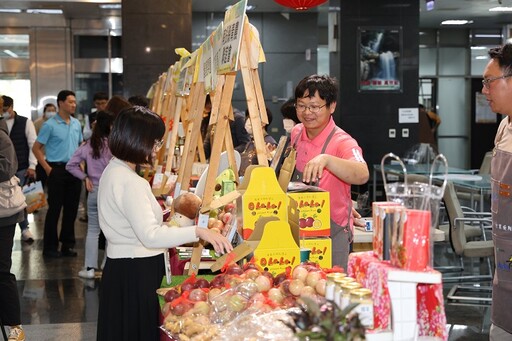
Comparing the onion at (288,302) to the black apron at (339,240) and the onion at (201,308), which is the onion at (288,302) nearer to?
the onion at (201,308)

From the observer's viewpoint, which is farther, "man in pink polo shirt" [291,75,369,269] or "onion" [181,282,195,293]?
"man in pink polo shirt" [291,75,369,269]

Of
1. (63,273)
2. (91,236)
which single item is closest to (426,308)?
(91,236)

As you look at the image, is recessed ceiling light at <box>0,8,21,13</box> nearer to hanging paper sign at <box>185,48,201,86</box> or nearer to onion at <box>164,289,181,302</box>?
hanging paper sign at <box>185,48,201,86</box>

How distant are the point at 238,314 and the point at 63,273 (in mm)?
5681

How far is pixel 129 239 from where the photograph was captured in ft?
11.6

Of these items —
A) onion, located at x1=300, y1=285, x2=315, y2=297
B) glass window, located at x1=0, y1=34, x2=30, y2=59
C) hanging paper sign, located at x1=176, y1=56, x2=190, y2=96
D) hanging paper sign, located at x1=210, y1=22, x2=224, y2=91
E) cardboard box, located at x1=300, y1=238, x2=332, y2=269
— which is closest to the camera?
onion, located at x1=300, y1=285, x2=315, y2=297

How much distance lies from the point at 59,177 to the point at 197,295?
6.40 metres

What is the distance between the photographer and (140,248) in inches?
140

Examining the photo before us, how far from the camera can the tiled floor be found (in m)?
5.88

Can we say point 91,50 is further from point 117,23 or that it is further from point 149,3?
point 149,3

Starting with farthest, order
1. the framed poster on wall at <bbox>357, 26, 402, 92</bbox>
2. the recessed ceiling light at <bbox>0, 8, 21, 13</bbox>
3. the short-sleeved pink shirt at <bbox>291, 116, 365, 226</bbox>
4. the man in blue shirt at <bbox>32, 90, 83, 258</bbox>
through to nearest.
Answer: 1. the recessed ceiling light at <bbox>0, 8, 21, 13</bbox>
2. the framed poster on wall at <bbox>357, 26, 402, 92</bbox>
3. the man in blue shirt at <bbox>32, 90, 83, 258</bbox>
4. the short-sleeved pink shirt at <bbox>291, 116, 365, 226</bbox>

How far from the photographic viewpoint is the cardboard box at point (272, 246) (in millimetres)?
3092

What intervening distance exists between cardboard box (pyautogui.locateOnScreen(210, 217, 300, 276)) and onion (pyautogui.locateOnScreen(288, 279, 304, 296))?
0.92 ft

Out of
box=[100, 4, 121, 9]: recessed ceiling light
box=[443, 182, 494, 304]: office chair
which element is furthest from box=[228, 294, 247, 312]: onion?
box=[100, 4, 121, 9]: recessed ceiling light
